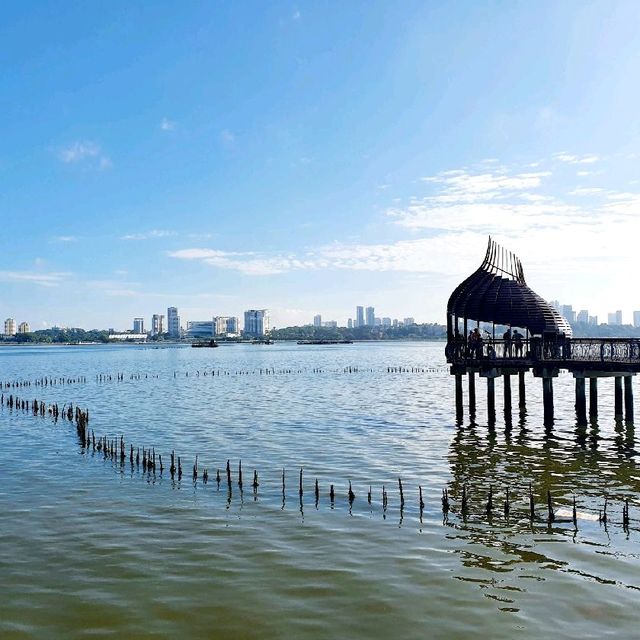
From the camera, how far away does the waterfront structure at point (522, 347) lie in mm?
40094

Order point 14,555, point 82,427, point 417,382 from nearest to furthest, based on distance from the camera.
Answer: point 14,555, point 82,427, point 417,382

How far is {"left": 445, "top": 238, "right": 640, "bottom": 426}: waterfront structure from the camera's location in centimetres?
4009

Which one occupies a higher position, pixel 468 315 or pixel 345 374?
pixel 468 315

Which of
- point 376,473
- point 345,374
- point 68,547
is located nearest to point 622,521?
point 376,473

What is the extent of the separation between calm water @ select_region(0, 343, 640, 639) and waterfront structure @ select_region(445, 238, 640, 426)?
3.66 meters

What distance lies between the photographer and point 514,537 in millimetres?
20797

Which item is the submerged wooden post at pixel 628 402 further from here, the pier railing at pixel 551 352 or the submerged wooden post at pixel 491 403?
the submerged wooden post at pixel 491 403

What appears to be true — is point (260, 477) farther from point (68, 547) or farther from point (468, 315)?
point (468, 315)

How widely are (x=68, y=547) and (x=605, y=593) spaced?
1595 centimetres

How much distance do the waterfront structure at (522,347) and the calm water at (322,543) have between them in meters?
3.66

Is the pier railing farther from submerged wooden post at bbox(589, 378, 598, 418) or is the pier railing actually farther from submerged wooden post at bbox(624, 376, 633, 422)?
submerged wooden post at bbox(624, 376, 633, 422)

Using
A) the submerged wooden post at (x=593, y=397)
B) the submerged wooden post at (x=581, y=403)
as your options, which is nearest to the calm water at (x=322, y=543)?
the submerged wooden post at (x=581, y=403)

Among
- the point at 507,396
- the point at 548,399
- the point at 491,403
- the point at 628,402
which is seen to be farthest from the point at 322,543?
the point at 628,402

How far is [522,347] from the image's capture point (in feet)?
145
